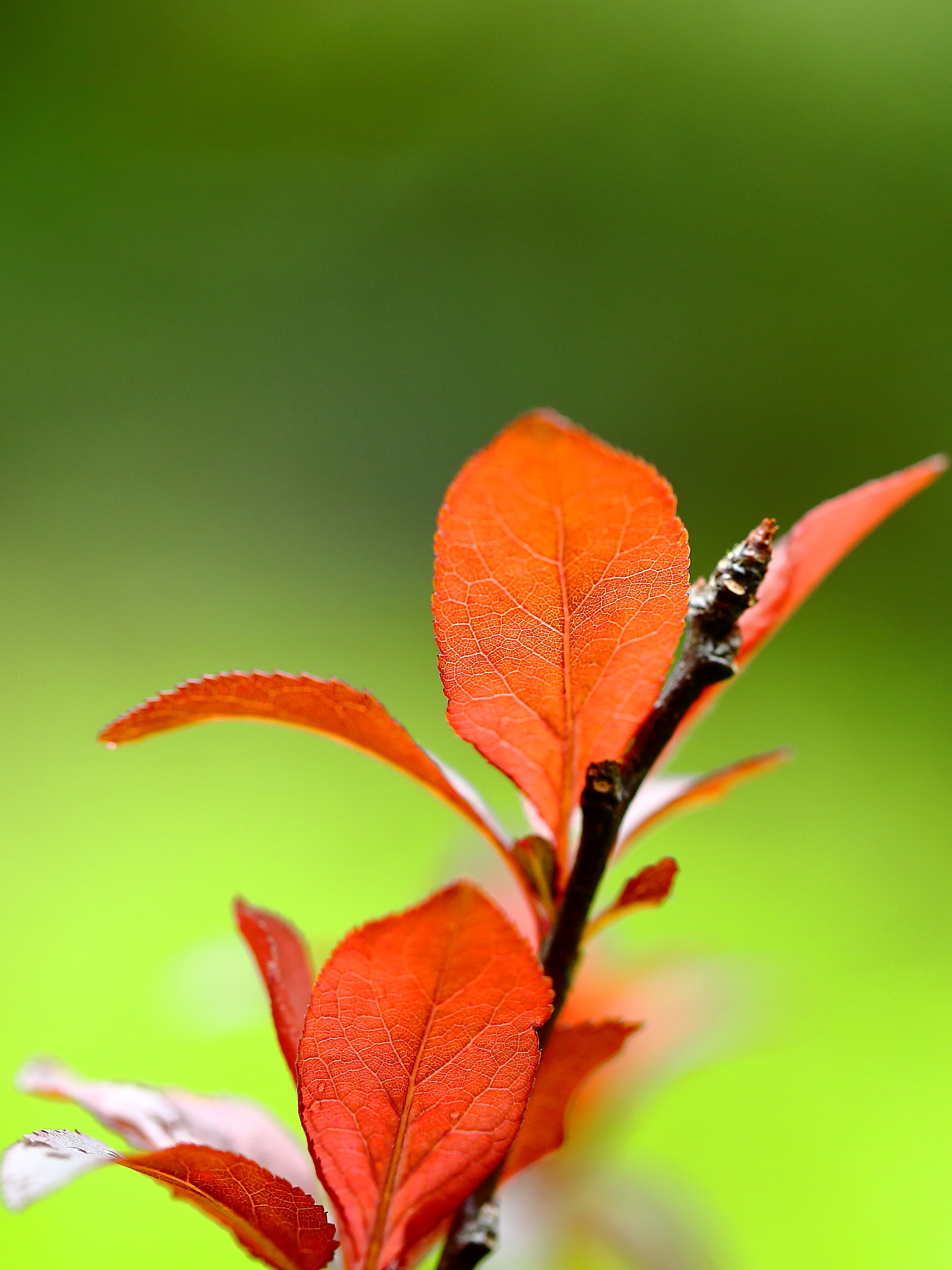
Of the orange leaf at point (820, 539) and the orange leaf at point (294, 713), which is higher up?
the orange leaf at point (820, 539)

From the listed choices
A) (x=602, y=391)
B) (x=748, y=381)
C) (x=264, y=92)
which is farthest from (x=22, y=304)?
(x=748, y=381)

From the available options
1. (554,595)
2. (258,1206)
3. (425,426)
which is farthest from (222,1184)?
(425,426)

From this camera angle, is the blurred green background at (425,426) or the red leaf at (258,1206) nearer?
the red leaf at (258,1206)

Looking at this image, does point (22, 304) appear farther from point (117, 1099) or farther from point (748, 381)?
→ point (117, 1099)

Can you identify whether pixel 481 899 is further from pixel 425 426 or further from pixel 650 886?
pixel 425 426

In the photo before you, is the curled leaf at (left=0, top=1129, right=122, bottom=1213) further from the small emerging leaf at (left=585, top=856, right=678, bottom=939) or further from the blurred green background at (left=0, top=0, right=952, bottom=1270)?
the blurred green background at (left=0, top=0, right=952, bottom=1270)

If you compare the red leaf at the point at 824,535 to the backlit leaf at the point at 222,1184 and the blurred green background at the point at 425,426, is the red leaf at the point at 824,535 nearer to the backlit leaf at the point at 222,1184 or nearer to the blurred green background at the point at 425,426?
the backlit leaf at the point at 222,1184

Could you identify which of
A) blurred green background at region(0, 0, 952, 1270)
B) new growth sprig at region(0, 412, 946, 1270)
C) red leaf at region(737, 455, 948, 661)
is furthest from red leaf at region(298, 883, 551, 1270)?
blurred green background at region(0, 0, 952, 1270)

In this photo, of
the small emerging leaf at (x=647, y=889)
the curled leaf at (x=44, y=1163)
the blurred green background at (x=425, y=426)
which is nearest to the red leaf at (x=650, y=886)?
the small emerging leaf at (x=647, y=889)
